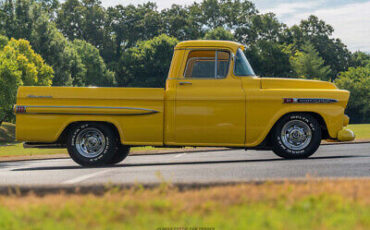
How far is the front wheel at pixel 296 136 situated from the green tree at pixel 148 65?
5590 centimetres

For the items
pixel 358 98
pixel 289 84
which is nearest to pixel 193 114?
pixel 289 84

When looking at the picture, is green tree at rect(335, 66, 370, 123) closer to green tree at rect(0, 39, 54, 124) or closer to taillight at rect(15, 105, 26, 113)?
green tree at rect(0, 39, 54, 124)

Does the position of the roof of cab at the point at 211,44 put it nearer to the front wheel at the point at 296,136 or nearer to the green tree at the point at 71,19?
the front wheel at the point at 296,136

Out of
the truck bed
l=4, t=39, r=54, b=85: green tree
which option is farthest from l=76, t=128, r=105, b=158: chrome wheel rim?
l=4, t=39, r=54, b=85: green tree

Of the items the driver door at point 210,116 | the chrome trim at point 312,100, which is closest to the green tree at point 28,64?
the driver door at point 210,116

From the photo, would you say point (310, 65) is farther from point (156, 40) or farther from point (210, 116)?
point (210, 116)

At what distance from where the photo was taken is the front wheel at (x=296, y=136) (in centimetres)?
948

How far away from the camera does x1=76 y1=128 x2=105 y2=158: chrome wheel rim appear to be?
31.7 ft

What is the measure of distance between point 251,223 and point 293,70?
253ft

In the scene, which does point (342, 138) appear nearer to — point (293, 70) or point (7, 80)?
point (7, 80)

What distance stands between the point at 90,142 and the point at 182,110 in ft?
6.28

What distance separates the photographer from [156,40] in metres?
67.9

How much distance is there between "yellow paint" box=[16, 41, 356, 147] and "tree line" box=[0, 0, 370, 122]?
5081 cm

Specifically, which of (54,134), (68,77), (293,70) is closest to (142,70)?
(68,77)
